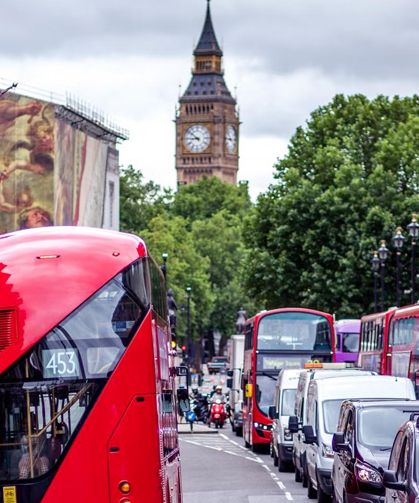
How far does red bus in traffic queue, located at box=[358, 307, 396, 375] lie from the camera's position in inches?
1790

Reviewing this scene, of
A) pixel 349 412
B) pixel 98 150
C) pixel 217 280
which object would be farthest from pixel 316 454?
pixel 217 280

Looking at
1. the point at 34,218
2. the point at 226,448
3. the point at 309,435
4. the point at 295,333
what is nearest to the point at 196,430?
the point at 226,448

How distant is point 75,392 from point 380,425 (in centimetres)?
684

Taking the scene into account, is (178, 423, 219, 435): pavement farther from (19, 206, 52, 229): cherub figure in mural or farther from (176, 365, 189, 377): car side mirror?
(176, 365, 189, 377): car side mirror

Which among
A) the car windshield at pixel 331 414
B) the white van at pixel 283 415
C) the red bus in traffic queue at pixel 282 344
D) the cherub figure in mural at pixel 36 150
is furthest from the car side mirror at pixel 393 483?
the cherub figure in mural at pixel 36 150

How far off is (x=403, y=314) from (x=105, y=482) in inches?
1013

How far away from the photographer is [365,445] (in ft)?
75.0

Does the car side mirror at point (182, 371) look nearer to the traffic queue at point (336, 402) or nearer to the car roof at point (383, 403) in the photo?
the traffic queue at point (336, 402)

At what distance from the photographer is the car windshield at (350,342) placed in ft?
216

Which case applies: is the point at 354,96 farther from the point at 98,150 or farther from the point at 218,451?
the point at 218,451

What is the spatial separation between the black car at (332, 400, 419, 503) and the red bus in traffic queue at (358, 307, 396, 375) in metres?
20.8

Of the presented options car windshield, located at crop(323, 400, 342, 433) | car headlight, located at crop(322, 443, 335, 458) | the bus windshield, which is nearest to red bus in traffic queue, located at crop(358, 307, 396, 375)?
the bus windshield

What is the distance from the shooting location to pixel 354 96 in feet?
298

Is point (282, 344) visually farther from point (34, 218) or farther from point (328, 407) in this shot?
point (34, 218)
